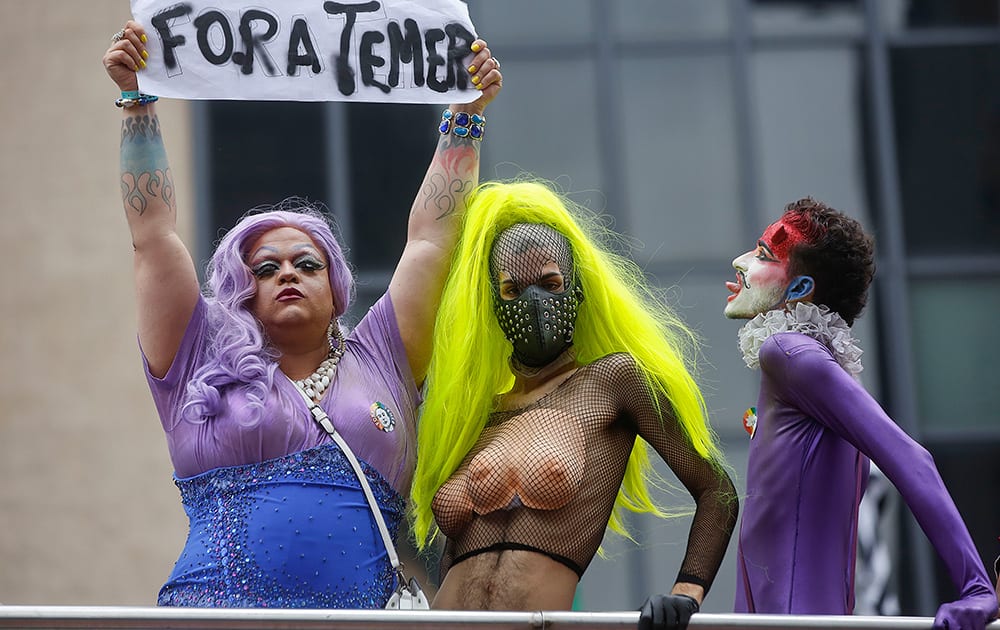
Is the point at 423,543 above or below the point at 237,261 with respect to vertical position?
below

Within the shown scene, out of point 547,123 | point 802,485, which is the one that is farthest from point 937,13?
point 802,485

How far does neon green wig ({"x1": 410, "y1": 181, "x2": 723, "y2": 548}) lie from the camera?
4332 millimetres

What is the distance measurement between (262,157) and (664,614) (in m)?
8.08

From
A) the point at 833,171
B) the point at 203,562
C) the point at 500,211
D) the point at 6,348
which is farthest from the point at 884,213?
the point at 203,562

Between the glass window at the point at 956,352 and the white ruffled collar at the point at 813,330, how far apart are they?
7476mm

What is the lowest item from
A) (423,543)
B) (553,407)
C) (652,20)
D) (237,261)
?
(423,543)

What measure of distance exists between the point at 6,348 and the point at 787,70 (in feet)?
20.0

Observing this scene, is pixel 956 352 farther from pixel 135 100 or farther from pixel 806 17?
pixel 135 100

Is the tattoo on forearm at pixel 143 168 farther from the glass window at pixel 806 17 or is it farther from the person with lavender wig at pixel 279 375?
the glass window at pixel 806 17

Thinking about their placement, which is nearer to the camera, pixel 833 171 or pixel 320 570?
pixel 320 570

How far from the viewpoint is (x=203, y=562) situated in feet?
13.2

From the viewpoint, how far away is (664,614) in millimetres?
3537

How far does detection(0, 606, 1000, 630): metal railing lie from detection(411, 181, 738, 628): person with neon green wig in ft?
0.69

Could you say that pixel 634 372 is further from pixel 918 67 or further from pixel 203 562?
pixel 918 67
